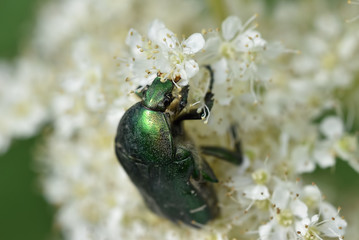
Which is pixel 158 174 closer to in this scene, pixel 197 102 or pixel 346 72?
pixel 197 102

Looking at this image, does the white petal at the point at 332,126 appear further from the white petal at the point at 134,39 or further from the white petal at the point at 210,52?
the white petal at the point at 134,39

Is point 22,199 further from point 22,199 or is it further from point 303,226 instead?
point 303,226

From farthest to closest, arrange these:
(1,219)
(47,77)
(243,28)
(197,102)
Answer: (1,219) < (47,77) < (243,28) < (197,102)

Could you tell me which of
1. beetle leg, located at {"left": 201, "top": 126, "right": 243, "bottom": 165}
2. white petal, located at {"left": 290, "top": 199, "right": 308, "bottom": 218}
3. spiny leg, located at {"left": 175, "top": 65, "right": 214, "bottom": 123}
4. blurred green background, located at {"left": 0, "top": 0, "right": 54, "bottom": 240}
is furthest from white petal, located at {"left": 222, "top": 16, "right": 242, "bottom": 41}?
blurred green background, located at {"left": 0, "top": 0, "right": 54, "bottom": 240}

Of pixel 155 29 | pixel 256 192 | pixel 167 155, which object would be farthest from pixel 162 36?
pixel 256 192

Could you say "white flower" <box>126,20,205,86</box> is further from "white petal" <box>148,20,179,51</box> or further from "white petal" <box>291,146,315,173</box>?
"white petal" <box>291,146,315,173</box>

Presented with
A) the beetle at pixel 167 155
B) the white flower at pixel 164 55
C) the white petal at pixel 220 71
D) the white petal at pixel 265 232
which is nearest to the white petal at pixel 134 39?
the white flower at pixel 164 55

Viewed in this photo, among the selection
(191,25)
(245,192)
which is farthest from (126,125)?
(191,25)

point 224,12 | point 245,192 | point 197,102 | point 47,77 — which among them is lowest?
point 245,192
